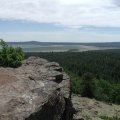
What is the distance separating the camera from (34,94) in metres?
13.3

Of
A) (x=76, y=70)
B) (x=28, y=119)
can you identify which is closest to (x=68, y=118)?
(x=28, y=119)

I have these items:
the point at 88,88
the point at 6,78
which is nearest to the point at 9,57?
the point at 6,78

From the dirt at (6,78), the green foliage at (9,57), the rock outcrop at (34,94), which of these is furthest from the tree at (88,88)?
the dirt at (6,78)

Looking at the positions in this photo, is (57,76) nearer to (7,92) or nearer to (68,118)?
(68,118)

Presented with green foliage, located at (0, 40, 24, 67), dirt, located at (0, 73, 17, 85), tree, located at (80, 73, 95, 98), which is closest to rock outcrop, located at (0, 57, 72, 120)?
dirt, located at (0, 73, 17, 85)

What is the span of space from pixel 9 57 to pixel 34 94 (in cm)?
535

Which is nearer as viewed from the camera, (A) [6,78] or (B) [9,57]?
(A) [6,78]

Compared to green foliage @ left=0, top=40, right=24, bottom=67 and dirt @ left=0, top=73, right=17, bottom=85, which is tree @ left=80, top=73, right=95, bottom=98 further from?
dirt @ left=0, top=73, right=17, bottom=85

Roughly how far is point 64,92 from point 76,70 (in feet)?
516

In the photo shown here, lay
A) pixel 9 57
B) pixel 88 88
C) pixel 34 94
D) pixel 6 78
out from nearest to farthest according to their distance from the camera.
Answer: pixel 34 94, pixel 6 78, pixel 9 57, pixel 88 88

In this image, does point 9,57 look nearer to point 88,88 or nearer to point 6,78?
point 6,78

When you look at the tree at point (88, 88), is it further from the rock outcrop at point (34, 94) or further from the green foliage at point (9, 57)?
the green foliage at point (9, 57)

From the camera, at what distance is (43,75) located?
54.1ft

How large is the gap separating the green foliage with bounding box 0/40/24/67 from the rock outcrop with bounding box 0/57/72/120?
465 millimetres
